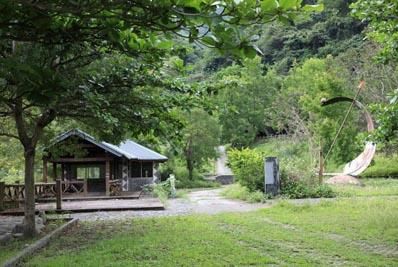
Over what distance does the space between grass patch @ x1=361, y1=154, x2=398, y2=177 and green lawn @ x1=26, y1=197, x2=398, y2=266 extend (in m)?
12.0

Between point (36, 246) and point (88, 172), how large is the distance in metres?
15.5

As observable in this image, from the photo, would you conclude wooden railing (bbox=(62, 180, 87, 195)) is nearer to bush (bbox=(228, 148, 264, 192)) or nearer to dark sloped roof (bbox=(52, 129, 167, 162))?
dark sloped roof (bbox=(52, 129, 167, 162))

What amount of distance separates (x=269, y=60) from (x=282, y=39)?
9.60ft

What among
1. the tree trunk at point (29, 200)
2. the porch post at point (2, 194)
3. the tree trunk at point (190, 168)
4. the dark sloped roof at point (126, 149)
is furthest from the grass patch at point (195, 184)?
the tree trunk at point (29, 200)

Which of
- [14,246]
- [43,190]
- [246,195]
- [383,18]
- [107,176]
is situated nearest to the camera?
[383,18]

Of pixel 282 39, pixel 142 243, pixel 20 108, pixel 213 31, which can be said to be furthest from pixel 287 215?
pixel 282 39

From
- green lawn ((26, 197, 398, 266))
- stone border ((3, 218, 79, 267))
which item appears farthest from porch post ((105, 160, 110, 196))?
stone border ((3, 218, 79, 267))

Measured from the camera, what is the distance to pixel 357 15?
743 centimetres

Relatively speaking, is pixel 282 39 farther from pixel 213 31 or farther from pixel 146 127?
pixel 213 31

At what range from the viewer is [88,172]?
77.9ft

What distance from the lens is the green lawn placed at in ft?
22.5

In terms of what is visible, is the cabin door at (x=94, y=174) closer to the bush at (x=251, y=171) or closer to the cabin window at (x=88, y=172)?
the cabin window at (x=88, y=172)

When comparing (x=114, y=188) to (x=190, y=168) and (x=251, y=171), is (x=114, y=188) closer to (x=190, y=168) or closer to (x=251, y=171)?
(x=251, y=171)

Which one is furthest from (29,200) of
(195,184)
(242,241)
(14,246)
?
(195,184)
